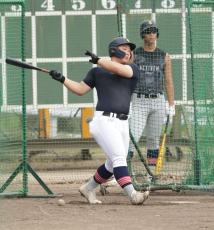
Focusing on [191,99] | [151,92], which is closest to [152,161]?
[151,92]

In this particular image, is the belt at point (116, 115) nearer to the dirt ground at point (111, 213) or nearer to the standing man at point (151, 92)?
the dirt ground at point (111, 213)

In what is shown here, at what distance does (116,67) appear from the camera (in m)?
10.6

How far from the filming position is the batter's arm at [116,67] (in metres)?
10.5

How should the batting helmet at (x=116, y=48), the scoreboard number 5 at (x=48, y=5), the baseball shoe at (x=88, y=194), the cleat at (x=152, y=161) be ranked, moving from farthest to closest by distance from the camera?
the scoreboard number 5 at (x=48, y=5) < the cleat at (x=152, y=161) < the baseball shoe at (x=88, y=194) < the batting helmet at (x=116, y=48)

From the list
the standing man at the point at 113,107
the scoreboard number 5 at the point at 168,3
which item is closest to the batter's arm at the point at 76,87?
the standing man at the point at 113,107

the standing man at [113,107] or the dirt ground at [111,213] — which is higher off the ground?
the standing man at [113,107]

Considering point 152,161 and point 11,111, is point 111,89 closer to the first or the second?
point 152,161

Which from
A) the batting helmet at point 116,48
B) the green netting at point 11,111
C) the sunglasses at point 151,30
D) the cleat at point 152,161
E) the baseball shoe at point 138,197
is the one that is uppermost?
the sunglasses at point 151,30

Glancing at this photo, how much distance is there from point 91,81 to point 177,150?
114 inches

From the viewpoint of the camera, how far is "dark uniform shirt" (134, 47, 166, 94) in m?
12.2

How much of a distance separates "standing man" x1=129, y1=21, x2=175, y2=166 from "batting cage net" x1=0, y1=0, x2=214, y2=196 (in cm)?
1

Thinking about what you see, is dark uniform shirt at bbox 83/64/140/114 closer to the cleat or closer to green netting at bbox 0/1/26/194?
green netting at bbox 0/1/26/194

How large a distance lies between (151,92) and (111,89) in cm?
152

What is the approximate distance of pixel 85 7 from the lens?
619 inches
